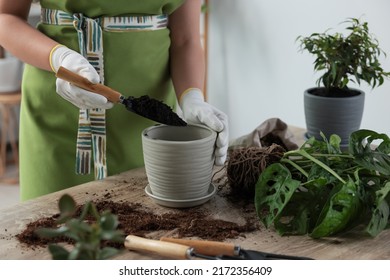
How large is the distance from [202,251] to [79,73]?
61 cm

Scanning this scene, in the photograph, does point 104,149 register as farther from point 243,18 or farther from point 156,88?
point 243,18

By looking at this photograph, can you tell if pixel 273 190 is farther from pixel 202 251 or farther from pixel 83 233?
pixel 83 233

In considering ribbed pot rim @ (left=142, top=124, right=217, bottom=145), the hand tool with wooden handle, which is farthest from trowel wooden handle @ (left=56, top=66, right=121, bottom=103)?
the hand tool with wooden handle

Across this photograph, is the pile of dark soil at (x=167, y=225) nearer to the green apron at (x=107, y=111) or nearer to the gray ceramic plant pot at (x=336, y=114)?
the green apron at (x=107, y=111)

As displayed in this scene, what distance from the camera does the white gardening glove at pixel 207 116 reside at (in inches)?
58.5

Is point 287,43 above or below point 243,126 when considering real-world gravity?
above

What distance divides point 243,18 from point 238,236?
2.99 metres

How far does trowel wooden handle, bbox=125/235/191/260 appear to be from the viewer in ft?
3.61

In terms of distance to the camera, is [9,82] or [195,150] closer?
[195,150]

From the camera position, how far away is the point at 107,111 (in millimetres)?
1742

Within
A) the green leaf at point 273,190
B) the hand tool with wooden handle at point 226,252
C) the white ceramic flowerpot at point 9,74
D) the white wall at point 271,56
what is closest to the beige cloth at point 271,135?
the green leaf at point 273,190

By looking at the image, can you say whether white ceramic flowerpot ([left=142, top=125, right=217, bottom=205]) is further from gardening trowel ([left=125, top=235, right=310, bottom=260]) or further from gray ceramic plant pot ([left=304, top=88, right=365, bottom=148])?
gray ceramic plant pot ([left=304, top=88, right=365, bottom=148])
